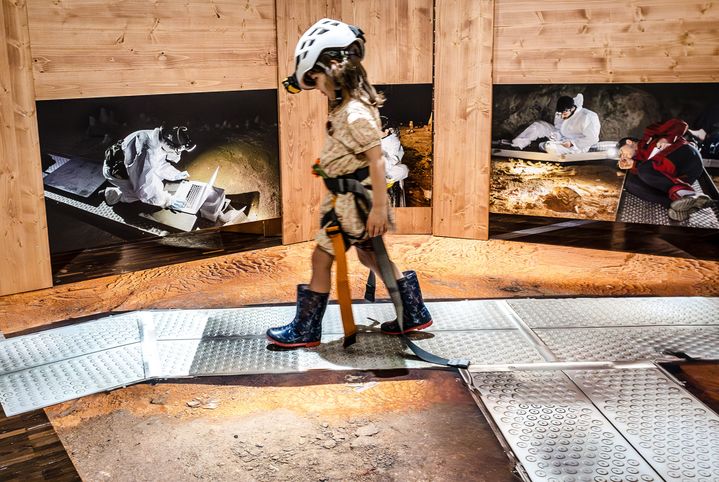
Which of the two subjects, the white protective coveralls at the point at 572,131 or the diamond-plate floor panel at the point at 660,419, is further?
the white protective coveralls at the point at 572,131

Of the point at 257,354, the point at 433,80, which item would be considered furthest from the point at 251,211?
the point at 257,354

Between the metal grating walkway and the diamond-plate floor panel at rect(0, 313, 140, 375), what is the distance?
0.5 inches

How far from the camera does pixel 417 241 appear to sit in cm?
732

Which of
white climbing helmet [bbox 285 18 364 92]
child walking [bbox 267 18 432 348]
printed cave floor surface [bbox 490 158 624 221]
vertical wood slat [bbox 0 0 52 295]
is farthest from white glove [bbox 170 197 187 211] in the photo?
printed cave floor surface [bbox 490 158 624 221]

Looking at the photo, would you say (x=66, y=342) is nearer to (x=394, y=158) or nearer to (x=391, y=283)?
(x=391, y=283)

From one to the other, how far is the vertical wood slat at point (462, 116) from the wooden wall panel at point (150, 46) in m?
1.55

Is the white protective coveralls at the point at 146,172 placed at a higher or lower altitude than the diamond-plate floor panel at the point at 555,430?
higher

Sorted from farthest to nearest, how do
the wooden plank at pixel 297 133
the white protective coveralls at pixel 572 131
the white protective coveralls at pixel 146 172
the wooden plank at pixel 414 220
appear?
the wooden plank at pixel 414 220 → the wooden plank at pixel 297 133 → the white protective coveralls at pixel 572 131 → the white protective coveralls at pixel 146 172

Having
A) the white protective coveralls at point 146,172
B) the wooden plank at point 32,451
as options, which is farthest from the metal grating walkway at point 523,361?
the white protective coveralls at point 146,172

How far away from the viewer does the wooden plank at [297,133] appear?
6.90 metres

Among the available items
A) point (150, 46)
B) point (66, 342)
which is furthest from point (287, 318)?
point (150, 46)

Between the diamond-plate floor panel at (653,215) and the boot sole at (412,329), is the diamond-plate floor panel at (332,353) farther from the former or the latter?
the diamond-plate floor panel at (653,215)

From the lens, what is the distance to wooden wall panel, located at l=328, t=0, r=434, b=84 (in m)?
7.10

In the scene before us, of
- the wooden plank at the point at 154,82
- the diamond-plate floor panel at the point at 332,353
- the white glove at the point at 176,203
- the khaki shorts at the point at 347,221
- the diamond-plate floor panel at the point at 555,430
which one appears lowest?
the diamond-plate floor panel at the point at 555,430
